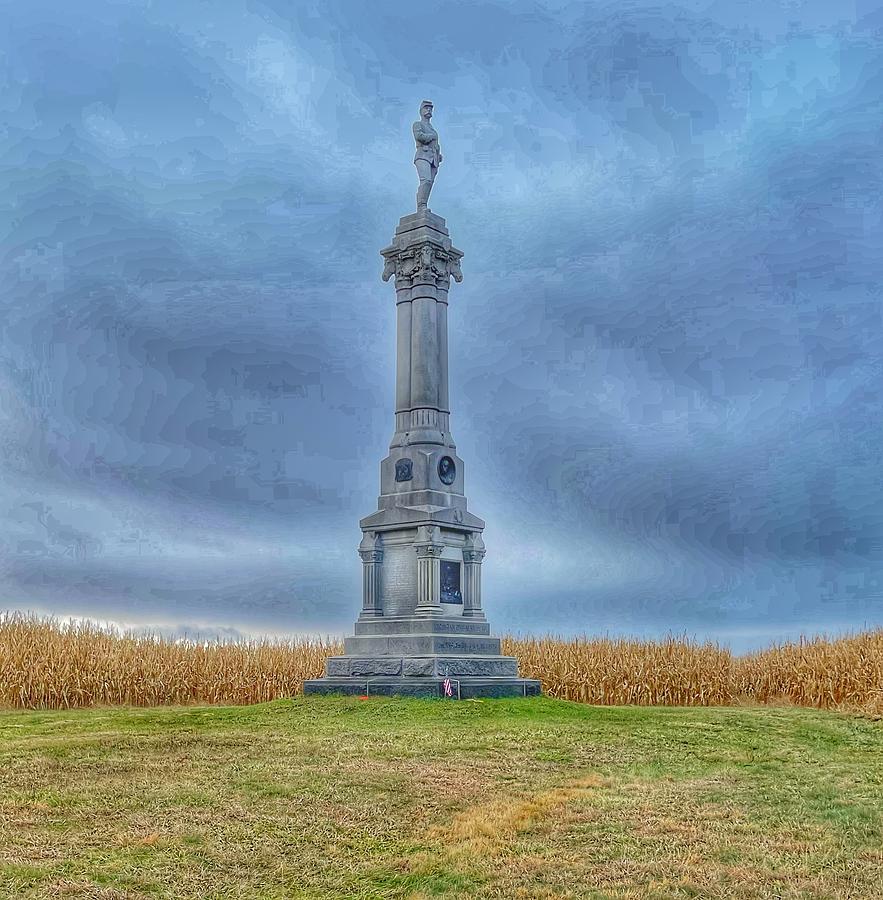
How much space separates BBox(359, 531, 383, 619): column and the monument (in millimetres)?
20

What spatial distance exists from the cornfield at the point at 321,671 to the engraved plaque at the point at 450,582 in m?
6.81

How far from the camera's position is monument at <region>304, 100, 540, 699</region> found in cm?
1817

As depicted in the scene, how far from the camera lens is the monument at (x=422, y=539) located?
715 inches

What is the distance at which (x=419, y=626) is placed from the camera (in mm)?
18453

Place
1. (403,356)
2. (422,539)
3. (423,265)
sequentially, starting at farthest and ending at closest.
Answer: (403,356), (423,265), (422,539)

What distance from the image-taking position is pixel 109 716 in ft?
56.4

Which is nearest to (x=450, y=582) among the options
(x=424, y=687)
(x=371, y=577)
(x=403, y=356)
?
(x=371, y=577)

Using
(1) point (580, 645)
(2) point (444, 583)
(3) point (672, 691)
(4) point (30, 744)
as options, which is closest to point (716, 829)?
(4) point (30, 744)

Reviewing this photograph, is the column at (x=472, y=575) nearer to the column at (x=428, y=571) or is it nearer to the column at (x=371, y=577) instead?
the column at (x=428, y=571)

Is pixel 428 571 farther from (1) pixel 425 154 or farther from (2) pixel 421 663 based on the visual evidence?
(1) pixel 425 154

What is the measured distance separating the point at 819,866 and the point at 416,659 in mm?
11057

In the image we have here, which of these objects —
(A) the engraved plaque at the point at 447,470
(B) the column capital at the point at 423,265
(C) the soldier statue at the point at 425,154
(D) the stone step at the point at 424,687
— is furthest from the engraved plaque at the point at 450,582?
(C) the soldier statue at the point at 425,154

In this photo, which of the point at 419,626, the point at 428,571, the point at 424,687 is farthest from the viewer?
the point at 428,571

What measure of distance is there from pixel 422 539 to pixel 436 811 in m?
10.2
